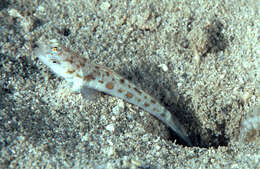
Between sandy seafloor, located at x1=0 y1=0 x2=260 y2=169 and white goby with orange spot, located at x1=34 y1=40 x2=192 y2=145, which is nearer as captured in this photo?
sandy seafloor, located at x1=0 y1=0 x2=260 y2=169

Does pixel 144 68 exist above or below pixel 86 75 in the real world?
above

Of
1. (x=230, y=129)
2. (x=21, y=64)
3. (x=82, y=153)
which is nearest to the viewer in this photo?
(x=82, y=153)

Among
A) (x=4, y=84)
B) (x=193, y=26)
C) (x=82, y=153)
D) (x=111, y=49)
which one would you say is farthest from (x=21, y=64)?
(x=193, y=26)

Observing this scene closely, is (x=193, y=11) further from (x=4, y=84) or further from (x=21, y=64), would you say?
(x=4, y=84)

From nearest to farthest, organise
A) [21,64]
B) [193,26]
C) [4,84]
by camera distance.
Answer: [4,84]
[21,64]
[193,26]
